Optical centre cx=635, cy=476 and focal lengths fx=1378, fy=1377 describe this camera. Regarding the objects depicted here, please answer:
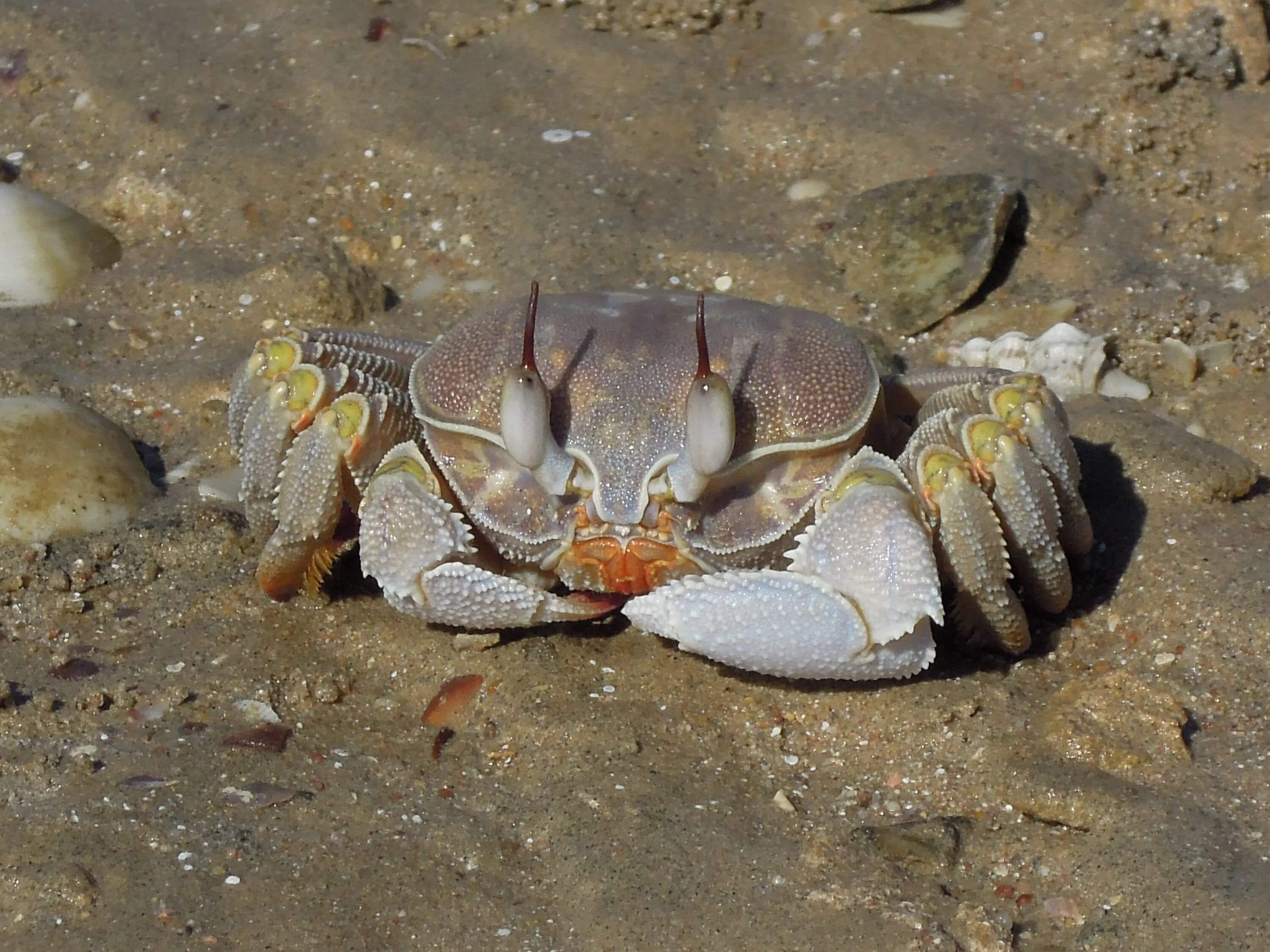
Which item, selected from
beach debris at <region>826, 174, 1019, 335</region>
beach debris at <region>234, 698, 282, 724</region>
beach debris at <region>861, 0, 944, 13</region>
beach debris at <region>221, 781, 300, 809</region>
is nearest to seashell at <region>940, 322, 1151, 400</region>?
beach debris at <region>826, 174, 1019, 335</region>

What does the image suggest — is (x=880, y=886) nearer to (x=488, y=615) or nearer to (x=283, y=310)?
(x=488, y=615)

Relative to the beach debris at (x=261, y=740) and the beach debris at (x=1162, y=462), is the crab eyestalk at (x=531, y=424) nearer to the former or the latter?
the beach debris at (x=261, y=740)

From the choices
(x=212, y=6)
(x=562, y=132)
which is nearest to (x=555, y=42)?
(x=562, y=132)

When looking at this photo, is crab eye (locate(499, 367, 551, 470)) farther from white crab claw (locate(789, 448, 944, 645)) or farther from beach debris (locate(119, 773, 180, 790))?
beach debris (locate(119, 773, 180, 790))

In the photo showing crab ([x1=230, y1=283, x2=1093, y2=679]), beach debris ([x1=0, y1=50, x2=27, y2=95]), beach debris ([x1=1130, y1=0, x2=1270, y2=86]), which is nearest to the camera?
crab ([x1=230, y1=283, x2=1093, y2=679])

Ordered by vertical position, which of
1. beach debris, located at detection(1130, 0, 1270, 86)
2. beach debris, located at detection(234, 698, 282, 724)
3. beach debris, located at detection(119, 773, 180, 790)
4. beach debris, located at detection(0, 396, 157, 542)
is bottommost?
beach debris, located at detection(234, 698, 282, 724)

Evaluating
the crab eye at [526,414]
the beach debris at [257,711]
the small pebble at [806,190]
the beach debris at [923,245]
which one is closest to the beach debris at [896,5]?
the small pebble at [806,190]

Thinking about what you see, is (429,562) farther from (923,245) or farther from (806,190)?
(806,190)
